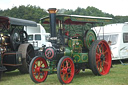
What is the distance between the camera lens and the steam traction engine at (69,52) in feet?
22.8

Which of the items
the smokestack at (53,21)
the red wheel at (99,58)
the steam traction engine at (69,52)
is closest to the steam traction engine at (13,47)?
the steam traction engine at (69,52)

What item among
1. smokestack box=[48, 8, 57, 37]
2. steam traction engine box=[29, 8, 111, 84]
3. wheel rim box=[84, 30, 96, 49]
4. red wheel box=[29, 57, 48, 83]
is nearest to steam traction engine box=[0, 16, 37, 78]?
steam traction engine box=[29, 8, 111, 84]

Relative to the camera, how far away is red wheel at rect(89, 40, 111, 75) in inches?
309

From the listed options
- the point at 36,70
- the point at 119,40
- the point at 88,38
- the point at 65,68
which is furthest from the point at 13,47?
the point at 119,40

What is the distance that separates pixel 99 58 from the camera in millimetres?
8258

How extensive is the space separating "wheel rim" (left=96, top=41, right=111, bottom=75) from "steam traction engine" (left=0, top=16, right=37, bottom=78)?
2.75 meters

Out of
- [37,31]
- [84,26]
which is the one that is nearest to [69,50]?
[84,26]

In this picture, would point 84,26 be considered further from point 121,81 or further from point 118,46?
point 118,46

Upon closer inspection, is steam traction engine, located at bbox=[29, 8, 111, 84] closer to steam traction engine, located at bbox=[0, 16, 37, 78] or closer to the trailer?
steam traction engine, located at bbox=[0, 16, 37, 78]

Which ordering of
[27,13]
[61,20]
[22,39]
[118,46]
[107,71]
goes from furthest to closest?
1. [27,13]
2. [118,46]
3. [22,39]
4. [107,71]
5. [61,20]

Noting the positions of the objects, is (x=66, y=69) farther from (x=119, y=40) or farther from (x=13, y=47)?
(x=119, y=40)

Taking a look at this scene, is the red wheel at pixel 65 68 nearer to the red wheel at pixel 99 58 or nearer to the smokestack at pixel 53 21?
the smokestack at pixel 53 21

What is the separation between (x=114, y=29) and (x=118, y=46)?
3.36ft

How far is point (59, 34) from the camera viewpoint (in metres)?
7.52
